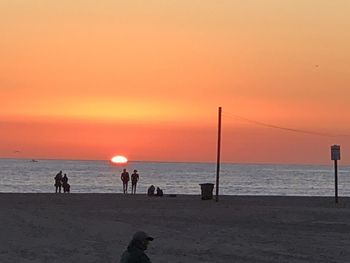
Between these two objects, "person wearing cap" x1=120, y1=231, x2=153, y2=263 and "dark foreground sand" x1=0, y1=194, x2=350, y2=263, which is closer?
"person wearing cap" x1=120, y1=231, x2=153, y2=263

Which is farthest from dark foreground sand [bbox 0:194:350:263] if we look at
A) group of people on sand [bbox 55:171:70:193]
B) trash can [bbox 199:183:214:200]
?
group of people on sand [bbox 55:171:70:193]

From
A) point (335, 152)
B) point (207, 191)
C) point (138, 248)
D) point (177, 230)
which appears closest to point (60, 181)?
point (207, 191)

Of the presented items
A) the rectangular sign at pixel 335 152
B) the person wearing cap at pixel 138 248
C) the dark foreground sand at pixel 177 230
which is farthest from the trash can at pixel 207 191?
the person wearing cap at pixel 138 248

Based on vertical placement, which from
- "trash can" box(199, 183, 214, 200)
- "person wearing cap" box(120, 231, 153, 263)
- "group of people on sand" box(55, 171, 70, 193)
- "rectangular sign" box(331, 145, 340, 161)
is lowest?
"person wearing cap" box(120, 231, 153, 263)

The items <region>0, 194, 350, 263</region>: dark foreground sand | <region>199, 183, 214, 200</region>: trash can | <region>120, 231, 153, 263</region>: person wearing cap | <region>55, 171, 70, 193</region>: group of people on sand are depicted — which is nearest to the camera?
<region>120, 231, 153, 263</region>: person wearing cap

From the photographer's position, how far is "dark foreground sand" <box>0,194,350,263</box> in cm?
1834

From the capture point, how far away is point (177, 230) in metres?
23.3

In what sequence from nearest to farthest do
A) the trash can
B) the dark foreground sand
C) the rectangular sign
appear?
the dark foreground sand
the rectangular sign
the trash can

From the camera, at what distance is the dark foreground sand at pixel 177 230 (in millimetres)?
18344

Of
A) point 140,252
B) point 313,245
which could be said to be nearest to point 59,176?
point 313,245

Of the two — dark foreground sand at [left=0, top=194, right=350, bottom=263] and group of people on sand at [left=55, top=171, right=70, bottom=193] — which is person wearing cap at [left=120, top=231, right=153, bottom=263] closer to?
dark foreground sand at [left=0, top=194, right=350, bottom=263]

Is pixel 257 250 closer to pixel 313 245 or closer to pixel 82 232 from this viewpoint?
pixel 313 245

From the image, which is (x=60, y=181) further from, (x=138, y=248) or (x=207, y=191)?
(x=138, y=248)

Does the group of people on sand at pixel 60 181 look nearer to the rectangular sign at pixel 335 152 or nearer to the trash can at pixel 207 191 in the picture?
the trash can at pixel 207 191
